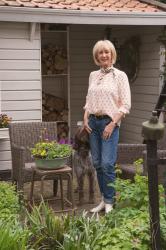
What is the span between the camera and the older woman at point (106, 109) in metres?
5.14

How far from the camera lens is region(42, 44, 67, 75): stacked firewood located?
9.12m

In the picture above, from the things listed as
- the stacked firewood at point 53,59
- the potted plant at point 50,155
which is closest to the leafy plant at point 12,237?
the potted plant at point 50,155

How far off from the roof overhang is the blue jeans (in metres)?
2.13

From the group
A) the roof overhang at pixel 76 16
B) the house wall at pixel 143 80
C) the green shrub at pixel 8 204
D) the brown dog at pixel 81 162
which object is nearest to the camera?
the green shrub at pixel 8 204

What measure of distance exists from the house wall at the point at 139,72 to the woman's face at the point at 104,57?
3468 mm

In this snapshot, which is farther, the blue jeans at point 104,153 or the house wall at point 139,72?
the house wall at point 139,72

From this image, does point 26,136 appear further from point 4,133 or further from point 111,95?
point 111,95

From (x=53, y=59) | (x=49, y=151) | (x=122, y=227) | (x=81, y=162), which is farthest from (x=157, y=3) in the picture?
(x=122, y=227)

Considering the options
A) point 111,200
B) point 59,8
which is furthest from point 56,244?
point 59,8

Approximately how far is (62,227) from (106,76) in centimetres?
198

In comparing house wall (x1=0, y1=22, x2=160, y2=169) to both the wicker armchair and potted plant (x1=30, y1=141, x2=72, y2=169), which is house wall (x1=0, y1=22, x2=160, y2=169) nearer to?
the wicker armchair

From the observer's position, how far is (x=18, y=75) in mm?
7090

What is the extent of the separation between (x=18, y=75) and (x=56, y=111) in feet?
7.36

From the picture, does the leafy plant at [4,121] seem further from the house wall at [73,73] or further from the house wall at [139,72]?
the house wall at [139,72]
